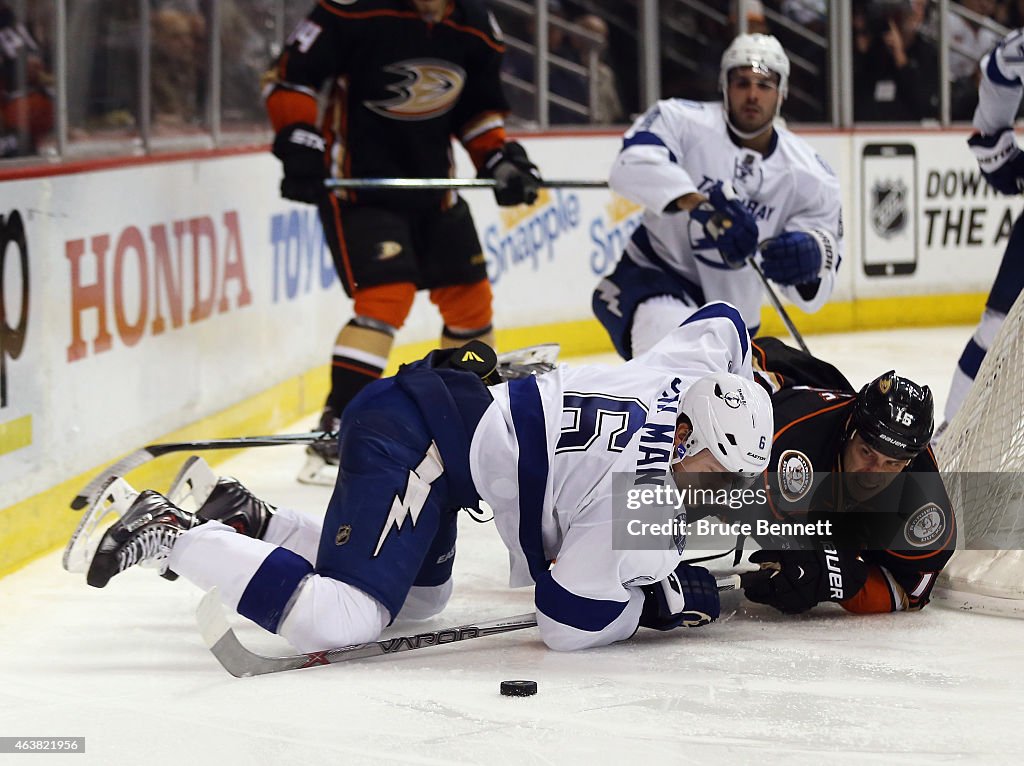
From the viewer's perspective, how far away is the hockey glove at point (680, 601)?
2.68m

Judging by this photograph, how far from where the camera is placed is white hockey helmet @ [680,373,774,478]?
247 cm

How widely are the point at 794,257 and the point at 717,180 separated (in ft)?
0.94

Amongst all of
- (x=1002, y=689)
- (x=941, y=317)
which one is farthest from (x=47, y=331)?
(x=941, y=317)

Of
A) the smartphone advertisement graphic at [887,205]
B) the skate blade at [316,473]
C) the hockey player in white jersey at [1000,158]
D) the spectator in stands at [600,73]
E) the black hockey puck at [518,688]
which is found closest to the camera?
the black hockey puck at [518,688]

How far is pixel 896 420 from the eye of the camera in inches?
107

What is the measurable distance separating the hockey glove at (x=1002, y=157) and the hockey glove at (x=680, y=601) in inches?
76.9

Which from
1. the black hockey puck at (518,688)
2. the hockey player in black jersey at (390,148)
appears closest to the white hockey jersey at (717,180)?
the hockey player in black jersey at (390,148)

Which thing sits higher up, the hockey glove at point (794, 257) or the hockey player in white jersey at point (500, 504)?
the hockey glove at point (794, 257)

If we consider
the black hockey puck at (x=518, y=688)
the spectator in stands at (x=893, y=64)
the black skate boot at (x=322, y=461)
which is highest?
the spectator in stands at (x=893, y=64)

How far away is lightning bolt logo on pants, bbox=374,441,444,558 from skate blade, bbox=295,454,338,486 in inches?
65.3

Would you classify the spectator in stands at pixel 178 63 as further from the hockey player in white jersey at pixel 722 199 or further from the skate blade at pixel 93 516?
the skate blade at pixel 93 516

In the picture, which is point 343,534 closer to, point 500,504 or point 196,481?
point 500,504

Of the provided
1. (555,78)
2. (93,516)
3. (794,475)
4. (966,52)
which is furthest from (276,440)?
(966,52)

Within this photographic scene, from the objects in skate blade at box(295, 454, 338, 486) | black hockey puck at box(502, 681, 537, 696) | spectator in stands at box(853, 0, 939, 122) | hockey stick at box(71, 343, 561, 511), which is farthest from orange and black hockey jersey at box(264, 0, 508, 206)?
spectator in stands at box(853, 0, 939, 122)
